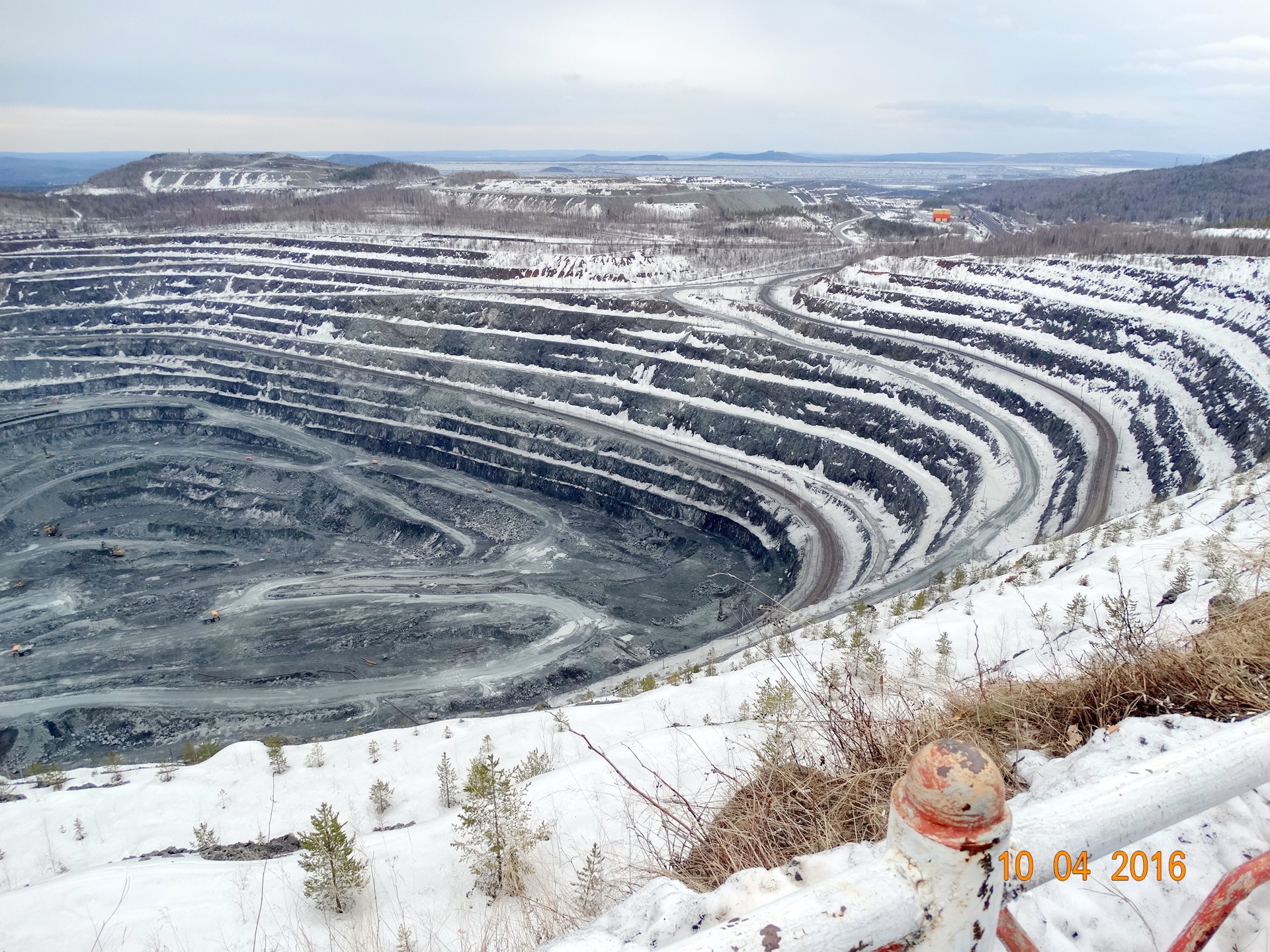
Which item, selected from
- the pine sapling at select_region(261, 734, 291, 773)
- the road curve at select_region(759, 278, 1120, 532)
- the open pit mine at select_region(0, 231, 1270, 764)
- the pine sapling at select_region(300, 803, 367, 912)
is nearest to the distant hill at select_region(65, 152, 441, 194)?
the open pit mine at select_region(0, 231, 1270, 764)

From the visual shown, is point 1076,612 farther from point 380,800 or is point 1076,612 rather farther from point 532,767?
point 380,800

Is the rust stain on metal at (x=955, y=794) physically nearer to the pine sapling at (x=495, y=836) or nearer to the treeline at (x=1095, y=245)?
the pine sapling at (x=495, y=836)

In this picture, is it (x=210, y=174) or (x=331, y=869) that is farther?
(x=210, y=174)

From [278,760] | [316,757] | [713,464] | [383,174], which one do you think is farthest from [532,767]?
[383,174]

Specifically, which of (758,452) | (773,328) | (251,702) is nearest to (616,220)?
(773,328)

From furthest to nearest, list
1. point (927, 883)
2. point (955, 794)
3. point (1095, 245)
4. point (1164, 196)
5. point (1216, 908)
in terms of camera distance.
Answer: point (1164, 196), point (1095, 245), point (1216, 908), point (927, 883), point (955, 794)

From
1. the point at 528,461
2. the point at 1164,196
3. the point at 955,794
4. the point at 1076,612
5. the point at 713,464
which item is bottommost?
the point at 528,461
